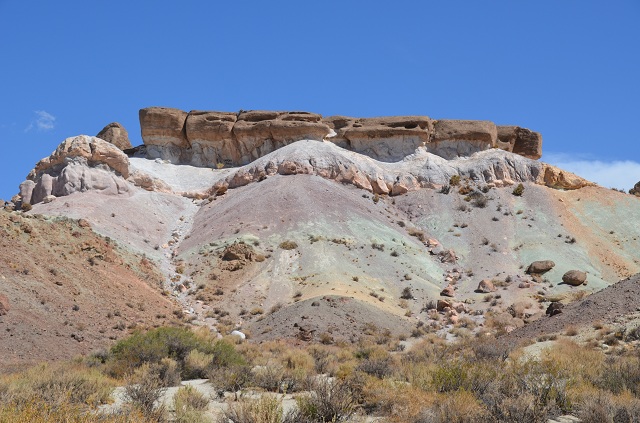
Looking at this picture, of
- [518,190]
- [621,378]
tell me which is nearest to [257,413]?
[621,378]

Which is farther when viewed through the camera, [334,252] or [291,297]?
[334,252]

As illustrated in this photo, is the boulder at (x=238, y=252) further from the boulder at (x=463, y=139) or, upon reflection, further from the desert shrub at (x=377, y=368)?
the boulder at (x=463, y=139)

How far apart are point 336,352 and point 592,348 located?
692 cm

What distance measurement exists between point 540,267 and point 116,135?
3564 cm

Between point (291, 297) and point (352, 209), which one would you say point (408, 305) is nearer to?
point (291, 297)

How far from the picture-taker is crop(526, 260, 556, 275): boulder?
35.2 metres

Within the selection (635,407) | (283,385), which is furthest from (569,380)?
(283,385)

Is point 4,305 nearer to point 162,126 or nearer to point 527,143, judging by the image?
point 162,126

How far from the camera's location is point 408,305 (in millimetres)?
30453

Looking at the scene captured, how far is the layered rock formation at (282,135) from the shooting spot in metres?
50.2

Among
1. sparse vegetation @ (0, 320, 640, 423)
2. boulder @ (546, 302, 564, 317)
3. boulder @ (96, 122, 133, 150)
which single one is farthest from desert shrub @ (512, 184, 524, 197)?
sparse vegetation @ (0, 320, 640, 423)

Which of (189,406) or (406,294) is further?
(406,294)

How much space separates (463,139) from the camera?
5100 cm

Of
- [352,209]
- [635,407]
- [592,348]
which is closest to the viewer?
[635,407]
